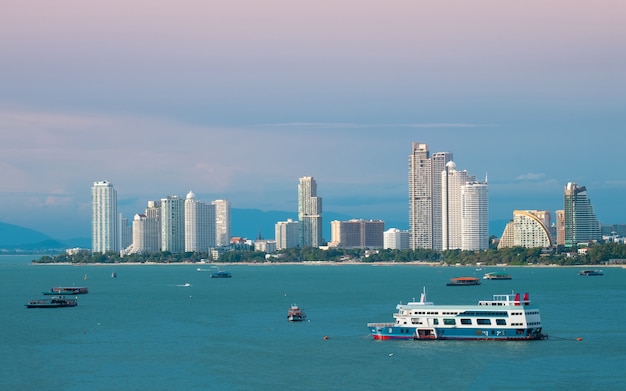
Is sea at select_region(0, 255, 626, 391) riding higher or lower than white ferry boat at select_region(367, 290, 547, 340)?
lower

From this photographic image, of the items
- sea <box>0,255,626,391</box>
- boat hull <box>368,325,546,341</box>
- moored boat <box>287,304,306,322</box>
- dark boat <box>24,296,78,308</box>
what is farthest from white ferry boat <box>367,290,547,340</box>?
dark boat <box>24,296,78,308</box>

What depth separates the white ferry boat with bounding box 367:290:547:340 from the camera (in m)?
75.5

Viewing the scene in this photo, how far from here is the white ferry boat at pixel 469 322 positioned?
248 ft

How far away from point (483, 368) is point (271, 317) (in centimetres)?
3557

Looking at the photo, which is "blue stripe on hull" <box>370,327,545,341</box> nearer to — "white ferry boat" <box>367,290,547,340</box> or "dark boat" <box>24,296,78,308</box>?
"white ferry boat" <box>367,290,547,340</box>

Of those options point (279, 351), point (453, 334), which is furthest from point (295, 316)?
point (279, 351)

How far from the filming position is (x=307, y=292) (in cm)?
14050

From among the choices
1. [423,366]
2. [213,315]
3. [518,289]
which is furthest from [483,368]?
[518,289]

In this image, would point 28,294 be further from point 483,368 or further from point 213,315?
point 483,368

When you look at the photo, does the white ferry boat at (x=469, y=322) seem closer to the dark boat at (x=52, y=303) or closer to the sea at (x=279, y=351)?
the sea at (x=279, y=351)

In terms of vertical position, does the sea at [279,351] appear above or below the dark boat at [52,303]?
below

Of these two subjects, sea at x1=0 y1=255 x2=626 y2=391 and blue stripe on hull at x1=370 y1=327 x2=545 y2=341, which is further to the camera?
blue stripe on hull at x1=370 y1=327 x2=545 y2=341

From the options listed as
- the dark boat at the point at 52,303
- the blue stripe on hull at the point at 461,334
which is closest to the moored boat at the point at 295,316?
the blue stripe on hull at the point at 461,334

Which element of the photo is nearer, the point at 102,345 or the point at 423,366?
the point at 423,366
